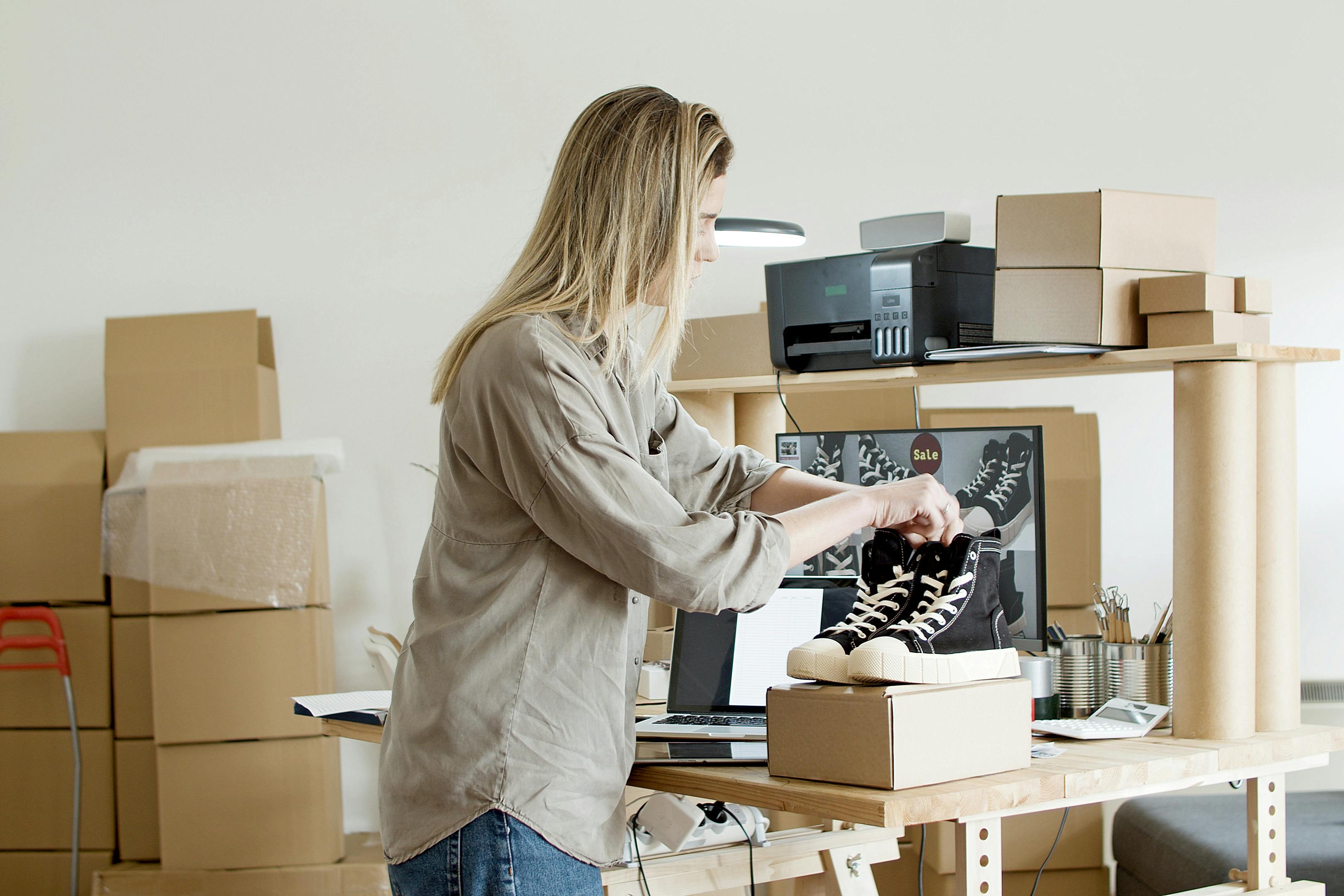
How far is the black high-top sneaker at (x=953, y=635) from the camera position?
116cm

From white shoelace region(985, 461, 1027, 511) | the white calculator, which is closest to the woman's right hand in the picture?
the white calculator

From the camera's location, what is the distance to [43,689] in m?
2.95

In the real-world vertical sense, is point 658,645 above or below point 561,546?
below

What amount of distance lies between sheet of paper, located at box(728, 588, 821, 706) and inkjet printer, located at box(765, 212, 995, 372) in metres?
0.41

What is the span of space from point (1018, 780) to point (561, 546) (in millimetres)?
538

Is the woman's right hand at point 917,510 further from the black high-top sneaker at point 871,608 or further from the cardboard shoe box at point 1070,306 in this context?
the cardboard shoe box at point 1070,306

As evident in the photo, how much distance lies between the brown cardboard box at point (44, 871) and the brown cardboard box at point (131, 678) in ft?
1.07

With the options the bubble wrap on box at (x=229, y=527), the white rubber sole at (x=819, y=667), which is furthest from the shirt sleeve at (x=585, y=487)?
the bubble wrap on box at (x=229, y=527)

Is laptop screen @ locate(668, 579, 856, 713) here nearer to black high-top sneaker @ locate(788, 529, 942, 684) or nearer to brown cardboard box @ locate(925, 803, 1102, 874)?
black high-top sneaker @ locate(788, 529, 942, 684)

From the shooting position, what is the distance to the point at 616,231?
116cm

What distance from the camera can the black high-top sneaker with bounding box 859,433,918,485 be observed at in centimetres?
188

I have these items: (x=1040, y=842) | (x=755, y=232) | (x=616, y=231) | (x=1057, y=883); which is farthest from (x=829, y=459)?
(x=1057, y=883)

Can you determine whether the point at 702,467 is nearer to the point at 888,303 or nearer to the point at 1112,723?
the point at 888,303

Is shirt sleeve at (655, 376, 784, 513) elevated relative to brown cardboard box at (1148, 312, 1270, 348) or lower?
lower
